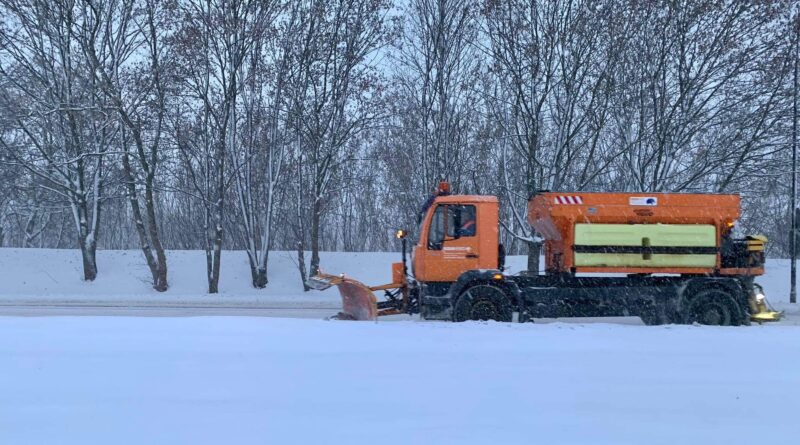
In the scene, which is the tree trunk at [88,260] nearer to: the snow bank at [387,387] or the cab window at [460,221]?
the cab window at [460,221]

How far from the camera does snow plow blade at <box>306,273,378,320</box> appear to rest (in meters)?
12.1

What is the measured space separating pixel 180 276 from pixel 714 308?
56.6ft

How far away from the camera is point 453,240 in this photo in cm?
1189

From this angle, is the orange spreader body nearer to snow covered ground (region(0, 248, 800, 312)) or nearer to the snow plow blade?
the snow plow blade

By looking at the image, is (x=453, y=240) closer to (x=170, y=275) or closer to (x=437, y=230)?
(x=437, y=230)

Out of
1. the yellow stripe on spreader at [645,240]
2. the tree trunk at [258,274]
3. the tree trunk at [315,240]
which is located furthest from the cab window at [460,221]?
the tree trunk at [258,274]

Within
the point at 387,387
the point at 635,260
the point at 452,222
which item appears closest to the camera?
the point at 387,387

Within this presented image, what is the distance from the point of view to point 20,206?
109 feet

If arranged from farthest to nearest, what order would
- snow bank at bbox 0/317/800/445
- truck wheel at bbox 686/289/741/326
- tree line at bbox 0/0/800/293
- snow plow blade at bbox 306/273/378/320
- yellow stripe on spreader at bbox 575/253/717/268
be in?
1. tree line at bbox 0/0/800/293
2. snow plow blade at bbox 306/273/378/320
3. truck wheel at bbox 686/289/741/326
4. yellow stripe on spreader at bbox 575/253/717/268
5. snow bank at bbox 0/317/800/445

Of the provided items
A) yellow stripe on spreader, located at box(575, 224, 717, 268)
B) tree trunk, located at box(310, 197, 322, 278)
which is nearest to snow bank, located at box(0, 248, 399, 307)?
tree trunk, located at box(310, 197, 322, 278)

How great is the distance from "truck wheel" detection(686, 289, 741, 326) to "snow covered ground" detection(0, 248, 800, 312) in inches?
368

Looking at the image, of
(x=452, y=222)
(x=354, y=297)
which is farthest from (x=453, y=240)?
(x=354, y=297)

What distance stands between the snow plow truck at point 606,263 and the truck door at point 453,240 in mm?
17

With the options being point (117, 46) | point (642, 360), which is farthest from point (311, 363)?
point (117, 46)
